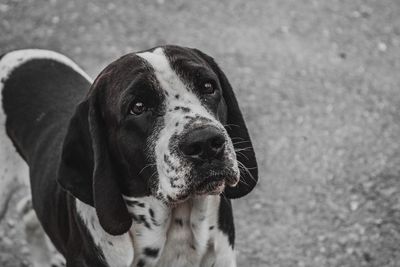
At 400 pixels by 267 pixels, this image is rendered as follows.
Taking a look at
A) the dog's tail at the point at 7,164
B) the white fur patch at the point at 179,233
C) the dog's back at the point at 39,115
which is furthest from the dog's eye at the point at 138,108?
the dog's tail at the point at 7,164

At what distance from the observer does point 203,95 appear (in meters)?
3.55

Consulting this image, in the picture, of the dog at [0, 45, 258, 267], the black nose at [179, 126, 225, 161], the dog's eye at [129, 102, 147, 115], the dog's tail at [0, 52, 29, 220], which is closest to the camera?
the black nose at [179, 126, 225, 161]

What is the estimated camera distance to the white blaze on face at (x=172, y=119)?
3.26m

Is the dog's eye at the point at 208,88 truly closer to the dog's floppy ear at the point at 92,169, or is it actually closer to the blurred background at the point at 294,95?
the dog's floppy ear at the point at 92,169

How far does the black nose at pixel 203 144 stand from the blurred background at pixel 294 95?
1997 millimetres

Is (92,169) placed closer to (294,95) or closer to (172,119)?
(172,119)

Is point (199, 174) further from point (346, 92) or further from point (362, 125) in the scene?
point (346, 92)

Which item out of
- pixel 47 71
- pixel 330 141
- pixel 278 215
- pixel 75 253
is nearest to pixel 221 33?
pixel 330 141

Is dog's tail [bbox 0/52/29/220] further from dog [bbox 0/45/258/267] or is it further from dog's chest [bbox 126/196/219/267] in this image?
dog's chest [bbox 126/196/219/267]

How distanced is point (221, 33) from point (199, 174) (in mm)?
5423

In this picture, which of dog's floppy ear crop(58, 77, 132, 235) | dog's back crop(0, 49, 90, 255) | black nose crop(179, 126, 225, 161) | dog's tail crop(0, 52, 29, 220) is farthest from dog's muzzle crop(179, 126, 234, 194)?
dog's tail crop(0, 52, 29, 220)

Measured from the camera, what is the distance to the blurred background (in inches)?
221

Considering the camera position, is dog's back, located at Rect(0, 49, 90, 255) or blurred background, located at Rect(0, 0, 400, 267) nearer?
dog's back, located at Rect(0, 49, 90, 255)

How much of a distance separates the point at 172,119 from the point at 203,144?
0.27m
